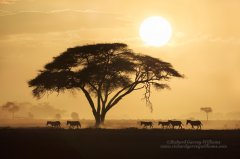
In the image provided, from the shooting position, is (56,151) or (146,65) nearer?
(56,151)

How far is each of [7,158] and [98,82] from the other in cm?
3579

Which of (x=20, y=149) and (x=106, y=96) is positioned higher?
(x=106, y=96)

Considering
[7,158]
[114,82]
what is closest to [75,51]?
[114,82]

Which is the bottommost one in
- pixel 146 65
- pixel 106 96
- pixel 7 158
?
pixel 7 158

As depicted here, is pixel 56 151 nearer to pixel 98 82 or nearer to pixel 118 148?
pixel 118 148

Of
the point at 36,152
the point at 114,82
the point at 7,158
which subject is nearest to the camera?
the point at 7,158

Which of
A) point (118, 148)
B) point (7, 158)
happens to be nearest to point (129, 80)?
point (118, 148)

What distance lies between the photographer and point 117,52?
61844mm

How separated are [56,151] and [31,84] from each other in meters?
34.0

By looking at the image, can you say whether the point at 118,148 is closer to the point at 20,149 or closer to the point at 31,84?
the point at 20,149

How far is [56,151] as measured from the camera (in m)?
28.2

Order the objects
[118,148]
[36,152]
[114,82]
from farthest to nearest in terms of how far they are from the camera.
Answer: [114,82], [118,148], [36,152]

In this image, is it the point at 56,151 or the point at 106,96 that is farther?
the point at 106,96

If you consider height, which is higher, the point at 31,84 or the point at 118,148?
the point at 31,84
